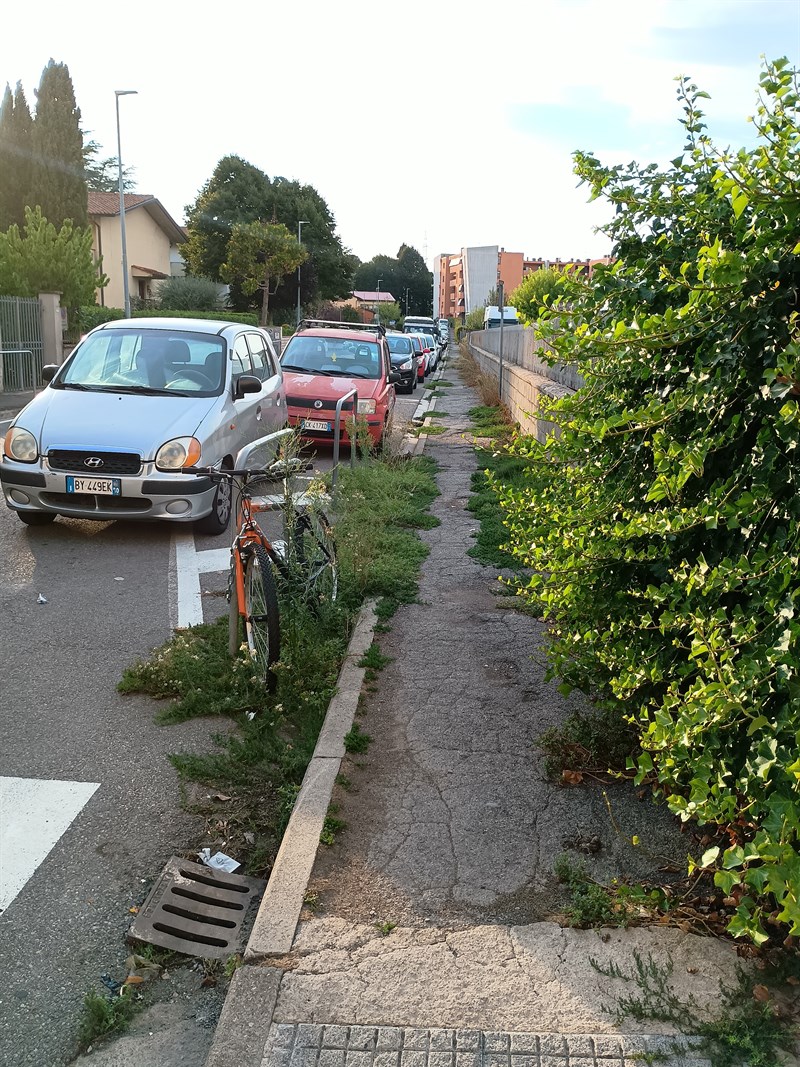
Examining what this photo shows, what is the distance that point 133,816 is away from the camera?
162 inches

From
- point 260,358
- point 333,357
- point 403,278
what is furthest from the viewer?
point 403,278

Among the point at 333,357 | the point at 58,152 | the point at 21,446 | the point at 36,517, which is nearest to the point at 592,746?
the point at 21,446

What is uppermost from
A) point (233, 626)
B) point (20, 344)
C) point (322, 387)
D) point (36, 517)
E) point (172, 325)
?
point (20, 344)

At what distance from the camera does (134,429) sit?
27.5 ft

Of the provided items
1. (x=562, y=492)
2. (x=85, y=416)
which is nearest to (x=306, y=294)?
(x=85, y=416)

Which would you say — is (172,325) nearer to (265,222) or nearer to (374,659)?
(374,659)

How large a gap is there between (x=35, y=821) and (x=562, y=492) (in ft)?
8.13

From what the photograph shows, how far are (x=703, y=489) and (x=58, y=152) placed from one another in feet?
168

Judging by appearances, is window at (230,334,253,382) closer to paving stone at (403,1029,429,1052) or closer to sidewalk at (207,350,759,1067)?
sidewalk at (207,350,759,1067)

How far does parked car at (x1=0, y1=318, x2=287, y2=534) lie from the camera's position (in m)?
8.22

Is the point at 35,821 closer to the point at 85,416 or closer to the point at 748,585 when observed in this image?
the point at 748,585

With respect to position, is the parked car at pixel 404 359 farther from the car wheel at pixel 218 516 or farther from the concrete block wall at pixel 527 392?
the car wheel at pixel 218 516

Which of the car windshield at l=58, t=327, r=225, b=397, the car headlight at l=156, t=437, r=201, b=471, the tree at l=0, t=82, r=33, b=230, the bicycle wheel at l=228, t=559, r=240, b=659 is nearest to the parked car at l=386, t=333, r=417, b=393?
the car windshield at l=58, t=327, r=225, b=397

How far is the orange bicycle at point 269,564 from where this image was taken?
5.11m
